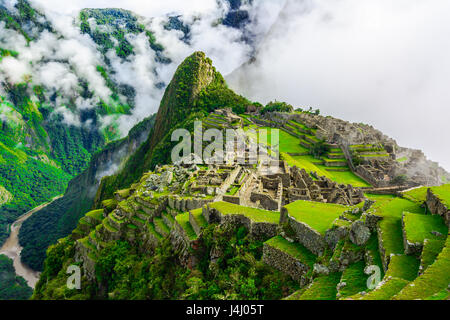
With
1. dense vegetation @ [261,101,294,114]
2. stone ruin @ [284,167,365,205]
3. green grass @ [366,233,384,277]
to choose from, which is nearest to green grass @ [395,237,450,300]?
green grass @ [366,233,384,277]

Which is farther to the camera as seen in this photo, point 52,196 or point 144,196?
point 52,196

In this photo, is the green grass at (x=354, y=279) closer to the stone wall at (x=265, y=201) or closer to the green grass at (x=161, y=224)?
the stone wall at (x=265, y=201)

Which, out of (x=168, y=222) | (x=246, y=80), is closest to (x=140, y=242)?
(x=168, y=222)

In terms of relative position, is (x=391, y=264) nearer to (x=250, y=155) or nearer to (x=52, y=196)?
(x=250, y=155)

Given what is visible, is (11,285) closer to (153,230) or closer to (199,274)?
(153,230)

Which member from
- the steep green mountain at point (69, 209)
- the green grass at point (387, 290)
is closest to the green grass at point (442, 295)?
the green grass at point (387, 290)
